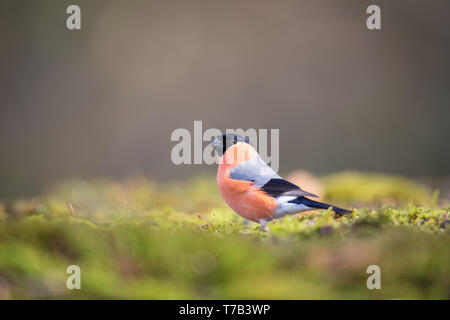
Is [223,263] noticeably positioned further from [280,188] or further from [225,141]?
[225,141]

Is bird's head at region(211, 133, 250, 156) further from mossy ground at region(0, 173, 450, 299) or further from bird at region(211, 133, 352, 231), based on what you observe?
mossy ground at region(0, 173, 450, 299)

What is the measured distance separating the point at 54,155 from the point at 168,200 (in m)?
10.1

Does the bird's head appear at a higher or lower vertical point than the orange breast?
higher

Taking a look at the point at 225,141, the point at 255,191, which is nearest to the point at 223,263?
the point at 255,191

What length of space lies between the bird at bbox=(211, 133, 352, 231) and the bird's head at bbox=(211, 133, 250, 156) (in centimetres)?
5

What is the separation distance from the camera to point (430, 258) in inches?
66.5

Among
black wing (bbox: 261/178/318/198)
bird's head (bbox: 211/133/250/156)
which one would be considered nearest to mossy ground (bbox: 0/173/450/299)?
black wing (bbox: 261/178/318/198)

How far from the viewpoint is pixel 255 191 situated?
10.9ft

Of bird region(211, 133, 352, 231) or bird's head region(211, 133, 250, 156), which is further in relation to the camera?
bird's head region(211, 133, 250, 156)

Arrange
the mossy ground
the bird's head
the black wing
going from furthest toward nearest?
the bird's head → the black wing → the mossy ground

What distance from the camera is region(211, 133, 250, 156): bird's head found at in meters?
3.75

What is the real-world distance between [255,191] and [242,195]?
0.10 m

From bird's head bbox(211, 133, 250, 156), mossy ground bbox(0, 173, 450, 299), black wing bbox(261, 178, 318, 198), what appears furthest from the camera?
bird's head bbox(211, 133, 250, 156)

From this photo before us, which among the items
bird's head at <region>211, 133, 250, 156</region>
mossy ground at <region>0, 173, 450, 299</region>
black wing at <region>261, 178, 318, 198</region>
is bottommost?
mossy ground at <region>0, 173, 450, 299</region>
